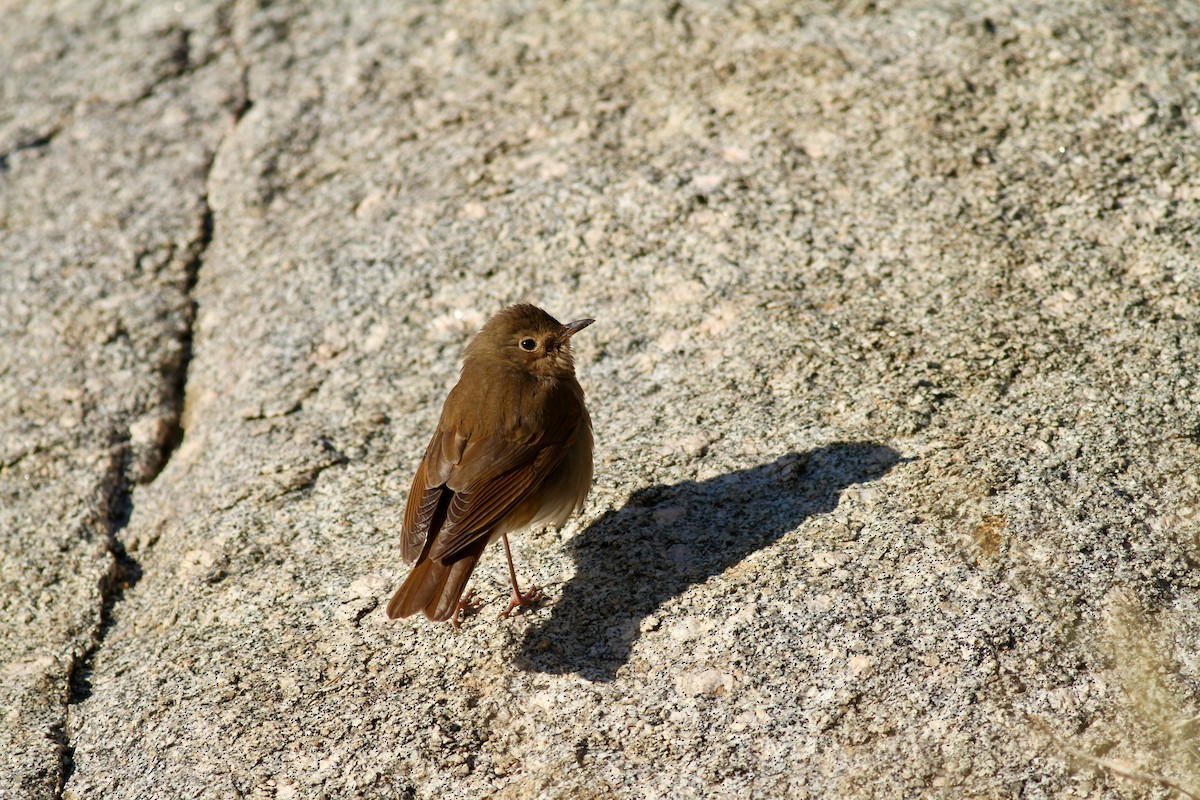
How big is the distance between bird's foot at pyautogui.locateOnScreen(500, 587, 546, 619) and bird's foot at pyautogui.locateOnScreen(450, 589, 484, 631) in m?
0.13

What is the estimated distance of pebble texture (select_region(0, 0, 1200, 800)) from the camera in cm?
352

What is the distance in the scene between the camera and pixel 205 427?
16.8 ft

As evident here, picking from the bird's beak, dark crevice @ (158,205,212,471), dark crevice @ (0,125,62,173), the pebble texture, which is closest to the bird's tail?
the pebble texture

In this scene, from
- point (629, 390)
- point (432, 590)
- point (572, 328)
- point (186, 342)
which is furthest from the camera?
point (186, 342)

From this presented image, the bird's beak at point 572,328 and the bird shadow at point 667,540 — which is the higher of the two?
the bird's beak at point 572,328

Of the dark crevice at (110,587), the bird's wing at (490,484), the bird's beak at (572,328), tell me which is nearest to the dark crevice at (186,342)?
the dark crevice at (110,587)

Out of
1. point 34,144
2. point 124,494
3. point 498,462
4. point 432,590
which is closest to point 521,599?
point 432,590

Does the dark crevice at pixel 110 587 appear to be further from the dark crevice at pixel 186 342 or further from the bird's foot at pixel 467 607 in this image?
the bird's foot at pixel 467 607

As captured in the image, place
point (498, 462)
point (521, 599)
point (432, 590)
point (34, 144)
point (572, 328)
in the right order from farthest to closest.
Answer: point (34, 144)
point (572, 328)
point (498, 462)
point (521, 599)
point (432, 590)

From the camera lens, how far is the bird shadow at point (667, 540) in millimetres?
3871

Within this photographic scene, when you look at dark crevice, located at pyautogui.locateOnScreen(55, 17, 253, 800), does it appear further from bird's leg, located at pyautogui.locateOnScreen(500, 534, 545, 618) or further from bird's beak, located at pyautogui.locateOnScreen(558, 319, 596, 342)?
bird's beak, located at pyautogui.locateOnScreen(558, 319, 596, 342)

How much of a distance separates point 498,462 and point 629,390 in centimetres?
88

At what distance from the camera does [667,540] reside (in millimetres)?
4199

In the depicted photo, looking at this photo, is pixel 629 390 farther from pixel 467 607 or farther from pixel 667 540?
pixel 467 607
